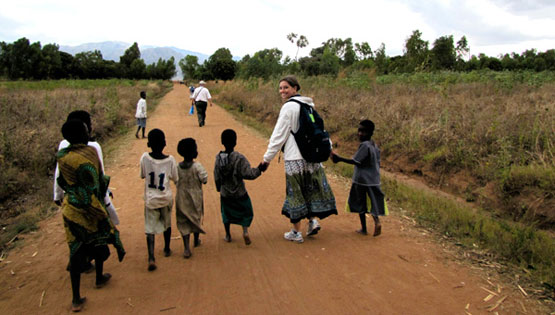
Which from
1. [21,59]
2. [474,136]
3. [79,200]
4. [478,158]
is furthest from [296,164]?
[21,59]

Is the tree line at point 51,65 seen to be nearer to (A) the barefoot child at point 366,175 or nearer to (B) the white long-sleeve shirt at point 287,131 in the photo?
(B) the white long-sleeve shirt at point 287,131

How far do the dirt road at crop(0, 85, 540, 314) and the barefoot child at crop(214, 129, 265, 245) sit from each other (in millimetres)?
415

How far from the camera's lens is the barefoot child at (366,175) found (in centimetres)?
454

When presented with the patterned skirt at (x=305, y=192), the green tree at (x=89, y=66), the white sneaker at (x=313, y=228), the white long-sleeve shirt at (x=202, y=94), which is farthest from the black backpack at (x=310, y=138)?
the green tree at (x=89, y=66)

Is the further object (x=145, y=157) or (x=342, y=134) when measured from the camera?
(x=342, y=134)

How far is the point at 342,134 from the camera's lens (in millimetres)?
11297

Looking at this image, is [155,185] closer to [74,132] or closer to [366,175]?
[74,132]

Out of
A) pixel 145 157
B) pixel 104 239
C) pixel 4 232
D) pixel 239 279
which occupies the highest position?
pixel 145 157

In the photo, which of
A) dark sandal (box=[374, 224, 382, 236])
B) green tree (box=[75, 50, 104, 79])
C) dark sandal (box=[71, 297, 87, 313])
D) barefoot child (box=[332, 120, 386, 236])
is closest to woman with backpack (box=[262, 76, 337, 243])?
barefoot child (box=[332, 120, 386, 236])

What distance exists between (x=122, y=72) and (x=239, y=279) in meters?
89.2

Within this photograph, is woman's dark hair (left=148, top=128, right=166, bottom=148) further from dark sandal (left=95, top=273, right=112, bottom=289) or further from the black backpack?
the black backpack

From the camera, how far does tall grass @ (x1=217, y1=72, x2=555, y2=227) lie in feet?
20.9

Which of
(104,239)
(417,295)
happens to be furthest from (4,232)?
(417,295)

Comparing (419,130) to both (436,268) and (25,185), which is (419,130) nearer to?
(436,268)
